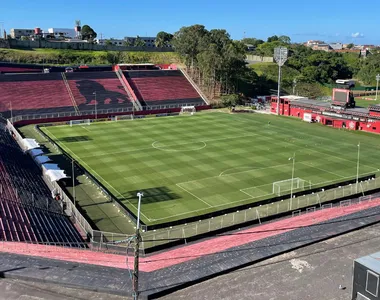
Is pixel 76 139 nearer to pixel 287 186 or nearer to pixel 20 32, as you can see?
pixel 287 186

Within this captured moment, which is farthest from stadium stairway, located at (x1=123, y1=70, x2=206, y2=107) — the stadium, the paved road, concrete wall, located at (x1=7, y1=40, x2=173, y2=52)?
the paved road

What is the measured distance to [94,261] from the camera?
816 inches

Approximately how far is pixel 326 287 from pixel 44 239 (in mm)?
17064

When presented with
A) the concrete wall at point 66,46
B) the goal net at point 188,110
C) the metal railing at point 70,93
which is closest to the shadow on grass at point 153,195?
the metal railing at point 70,93

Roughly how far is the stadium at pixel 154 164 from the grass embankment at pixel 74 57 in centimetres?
2595

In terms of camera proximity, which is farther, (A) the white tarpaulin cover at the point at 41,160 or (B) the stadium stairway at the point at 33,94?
(B) the stadium stairway at the point at 33,94

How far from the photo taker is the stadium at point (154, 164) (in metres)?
29.3

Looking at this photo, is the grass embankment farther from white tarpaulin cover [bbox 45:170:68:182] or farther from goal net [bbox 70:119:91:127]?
white tarpaulin cover [bbox 45:170:68:182]

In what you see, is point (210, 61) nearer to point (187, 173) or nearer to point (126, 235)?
point (187, 173)

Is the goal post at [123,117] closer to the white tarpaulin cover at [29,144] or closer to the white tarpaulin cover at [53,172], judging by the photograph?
the white tarpaulin cover at [29,144]

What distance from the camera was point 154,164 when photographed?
4594 centimetres

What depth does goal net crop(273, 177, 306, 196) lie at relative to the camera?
3781cm

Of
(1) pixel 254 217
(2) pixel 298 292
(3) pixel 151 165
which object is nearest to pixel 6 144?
(3) pixel 151 165

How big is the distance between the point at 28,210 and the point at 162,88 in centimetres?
6422
